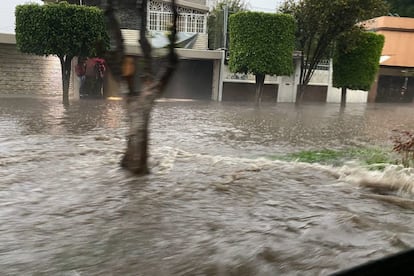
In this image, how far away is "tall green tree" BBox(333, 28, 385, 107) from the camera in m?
20.7

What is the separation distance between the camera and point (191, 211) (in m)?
4.52

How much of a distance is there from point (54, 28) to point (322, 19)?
33.6 feet

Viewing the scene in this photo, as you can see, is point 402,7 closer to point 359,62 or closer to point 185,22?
point 359,62

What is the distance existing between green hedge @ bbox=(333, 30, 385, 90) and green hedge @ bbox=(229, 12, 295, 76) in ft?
8.90

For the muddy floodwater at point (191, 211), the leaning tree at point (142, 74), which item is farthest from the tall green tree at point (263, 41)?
the leaning tree at point (142, 74)

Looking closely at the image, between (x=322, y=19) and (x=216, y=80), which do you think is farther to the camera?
(x=216, y=80)

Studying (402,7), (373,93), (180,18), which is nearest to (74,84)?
(180,18)

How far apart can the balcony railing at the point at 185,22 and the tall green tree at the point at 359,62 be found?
6990 millimetres

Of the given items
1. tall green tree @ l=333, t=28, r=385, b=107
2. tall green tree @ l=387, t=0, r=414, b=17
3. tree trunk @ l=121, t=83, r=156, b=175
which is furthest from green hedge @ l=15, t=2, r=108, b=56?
tall green tree @ l=387, t=0, r=414, b=17

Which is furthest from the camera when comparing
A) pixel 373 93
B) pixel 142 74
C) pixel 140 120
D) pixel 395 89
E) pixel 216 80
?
pixel 395 89

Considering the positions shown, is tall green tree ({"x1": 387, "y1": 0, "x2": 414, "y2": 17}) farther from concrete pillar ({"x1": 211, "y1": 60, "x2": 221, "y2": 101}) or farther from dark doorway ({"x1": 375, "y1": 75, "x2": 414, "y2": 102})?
concrete pillar ({"x1": 211, "y1": 60, "x2": 221, "y2": 101})

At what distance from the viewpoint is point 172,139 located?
947 cm

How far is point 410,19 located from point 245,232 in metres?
25.9

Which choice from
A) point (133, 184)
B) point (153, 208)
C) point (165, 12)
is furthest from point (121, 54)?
point (165, 12)
